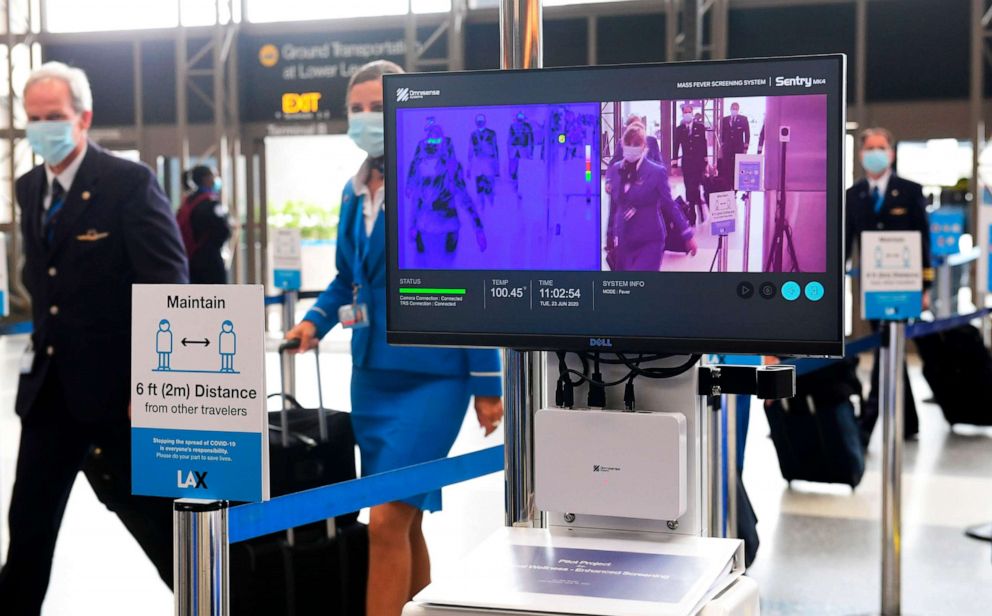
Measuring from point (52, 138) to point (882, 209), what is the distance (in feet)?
16.5

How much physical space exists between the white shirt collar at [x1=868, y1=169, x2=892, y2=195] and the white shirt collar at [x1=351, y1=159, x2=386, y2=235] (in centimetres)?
477

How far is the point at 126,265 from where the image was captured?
12.0 ft

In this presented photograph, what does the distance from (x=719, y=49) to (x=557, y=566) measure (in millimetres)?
11139

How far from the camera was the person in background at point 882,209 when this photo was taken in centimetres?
728

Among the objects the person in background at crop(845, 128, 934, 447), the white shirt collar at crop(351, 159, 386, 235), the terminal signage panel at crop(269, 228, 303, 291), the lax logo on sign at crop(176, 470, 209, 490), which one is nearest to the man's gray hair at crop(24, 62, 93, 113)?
the white shirt collar at crop(351, 159, 386, 235)

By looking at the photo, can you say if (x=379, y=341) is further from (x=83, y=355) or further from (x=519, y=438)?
(x=519, y=438)

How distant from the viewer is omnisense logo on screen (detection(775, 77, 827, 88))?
1795 mm

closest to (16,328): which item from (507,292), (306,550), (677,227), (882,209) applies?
(306,550)

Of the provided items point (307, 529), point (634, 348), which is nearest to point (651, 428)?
point (634, 348)

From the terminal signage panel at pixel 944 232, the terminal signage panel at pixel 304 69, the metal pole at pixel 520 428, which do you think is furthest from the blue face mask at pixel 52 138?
the terminal signage panel at pixel 304 69

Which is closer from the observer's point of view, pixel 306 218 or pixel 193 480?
pixel 193 480

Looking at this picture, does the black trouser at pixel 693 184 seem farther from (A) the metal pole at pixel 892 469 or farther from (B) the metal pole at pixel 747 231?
(A) the metal pole at pixel 892 469

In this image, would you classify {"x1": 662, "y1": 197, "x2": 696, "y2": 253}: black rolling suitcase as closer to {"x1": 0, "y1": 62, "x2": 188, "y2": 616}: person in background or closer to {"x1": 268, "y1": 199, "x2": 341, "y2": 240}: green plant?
{"x1": 0, "y1": 62, "x2": 188, "y2": 616}: person in background

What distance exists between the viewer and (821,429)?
6.03m
